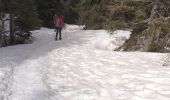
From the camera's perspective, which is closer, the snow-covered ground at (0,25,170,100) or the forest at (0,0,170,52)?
the snow-covered ground at (0,25,170,100)

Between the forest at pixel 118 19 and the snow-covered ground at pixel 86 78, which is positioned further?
the forest at pixel 118 19

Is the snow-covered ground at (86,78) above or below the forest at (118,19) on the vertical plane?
below

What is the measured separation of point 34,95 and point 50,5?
34.0 metres

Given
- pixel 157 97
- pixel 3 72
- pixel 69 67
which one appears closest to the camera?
pixel 157 97

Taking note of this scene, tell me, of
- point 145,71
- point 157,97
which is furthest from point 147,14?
point 157,97

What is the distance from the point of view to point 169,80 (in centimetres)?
895

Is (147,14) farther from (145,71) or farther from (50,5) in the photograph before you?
(50,5)

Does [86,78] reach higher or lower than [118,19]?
lower

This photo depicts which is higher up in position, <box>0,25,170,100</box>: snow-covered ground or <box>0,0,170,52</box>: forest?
<box>0,0,170,52</box>: forest

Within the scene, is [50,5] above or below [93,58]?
above

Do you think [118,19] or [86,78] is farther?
[118,19]

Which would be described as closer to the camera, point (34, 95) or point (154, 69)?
point (34, 95)

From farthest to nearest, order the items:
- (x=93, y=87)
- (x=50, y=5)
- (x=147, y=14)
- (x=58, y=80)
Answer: (x=50, y=5), (x=147, y=14), (x=58, y=80), (x=93, y=87)

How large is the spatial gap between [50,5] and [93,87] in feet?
110
